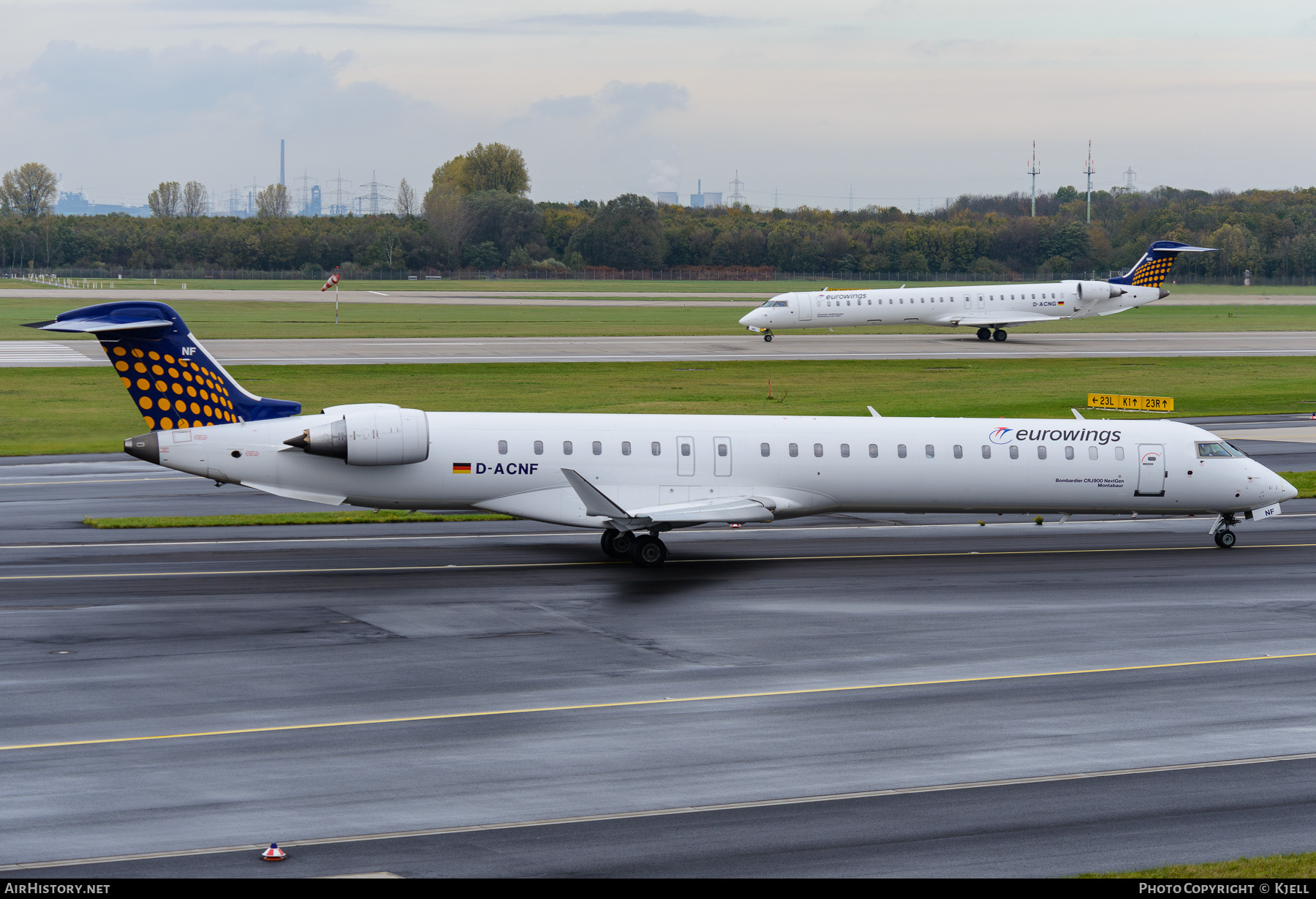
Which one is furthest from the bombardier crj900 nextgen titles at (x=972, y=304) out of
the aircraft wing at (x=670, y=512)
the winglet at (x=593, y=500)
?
the winglet at (x=593, y=500)

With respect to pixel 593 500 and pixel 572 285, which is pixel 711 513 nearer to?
pixel 593 500

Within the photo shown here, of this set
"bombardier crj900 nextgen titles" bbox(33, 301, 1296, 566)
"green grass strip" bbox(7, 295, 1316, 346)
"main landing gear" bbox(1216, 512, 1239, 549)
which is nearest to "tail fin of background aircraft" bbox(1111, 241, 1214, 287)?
"green grass strip" bbox(7, 295, 1316, 346)

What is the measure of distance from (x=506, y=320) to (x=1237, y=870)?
92.9 m

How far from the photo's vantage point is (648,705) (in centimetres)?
1677

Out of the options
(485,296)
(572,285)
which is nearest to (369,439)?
(485,296)

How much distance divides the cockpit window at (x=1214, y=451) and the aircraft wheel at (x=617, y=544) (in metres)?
12.4

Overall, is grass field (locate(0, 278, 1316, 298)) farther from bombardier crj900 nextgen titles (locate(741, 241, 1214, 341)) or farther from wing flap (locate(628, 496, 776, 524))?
wing flap (locate(628, 496, 776, 524))

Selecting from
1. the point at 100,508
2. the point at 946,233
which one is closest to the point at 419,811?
the point at 100,508

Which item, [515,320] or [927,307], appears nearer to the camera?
[927,307]

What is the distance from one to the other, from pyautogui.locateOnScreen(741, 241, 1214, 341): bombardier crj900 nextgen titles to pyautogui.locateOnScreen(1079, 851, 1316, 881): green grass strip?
229 feet

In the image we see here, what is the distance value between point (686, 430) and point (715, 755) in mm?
11913

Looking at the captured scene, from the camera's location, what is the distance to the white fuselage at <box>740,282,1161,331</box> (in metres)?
80.9

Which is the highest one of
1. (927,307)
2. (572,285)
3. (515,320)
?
(572,285)

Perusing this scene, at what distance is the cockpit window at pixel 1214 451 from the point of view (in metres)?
27.8
